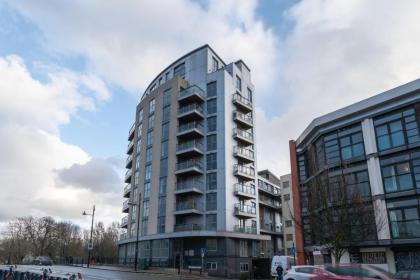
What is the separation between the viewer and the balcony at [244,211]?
149 feet

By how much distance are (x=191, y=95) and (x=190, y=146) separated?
6.96m

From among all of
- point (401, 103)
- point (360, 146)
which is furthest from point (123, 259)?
point (401, 103)

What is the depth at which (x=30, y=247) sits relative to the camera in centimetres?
9244

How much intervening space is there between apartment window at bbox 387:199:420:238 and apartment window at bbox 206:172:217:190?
2294 cm

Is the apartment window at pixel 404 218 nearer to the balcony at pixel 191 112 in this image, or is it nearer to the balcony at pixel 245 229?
the balcony at pixel 245 229

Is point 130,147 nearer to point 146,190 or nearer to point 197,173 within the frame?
point 146,190

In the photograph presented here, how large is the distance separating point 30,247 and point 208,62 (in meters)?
72.1

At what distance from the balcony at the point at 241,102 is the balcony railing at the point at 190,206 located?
1508 cm

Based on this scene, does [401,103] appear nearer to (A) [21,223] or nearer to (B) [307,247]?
(B) [307,247]

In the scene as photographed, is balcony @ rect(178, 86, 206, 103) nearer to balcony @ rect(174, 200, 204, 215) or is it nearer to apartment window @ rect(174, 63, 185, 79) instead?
apartment window @ rect(174, 63, 185, 79)

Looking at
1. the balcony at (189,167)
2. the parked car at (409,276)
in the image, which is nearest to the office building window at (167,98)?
the balcony at (189,167)

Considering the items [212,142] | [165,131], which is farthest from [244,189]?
[165,131]

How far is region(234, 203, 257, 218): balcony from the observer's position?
45.5 m

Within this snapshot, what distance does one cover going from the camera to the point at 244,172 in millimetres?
48594
